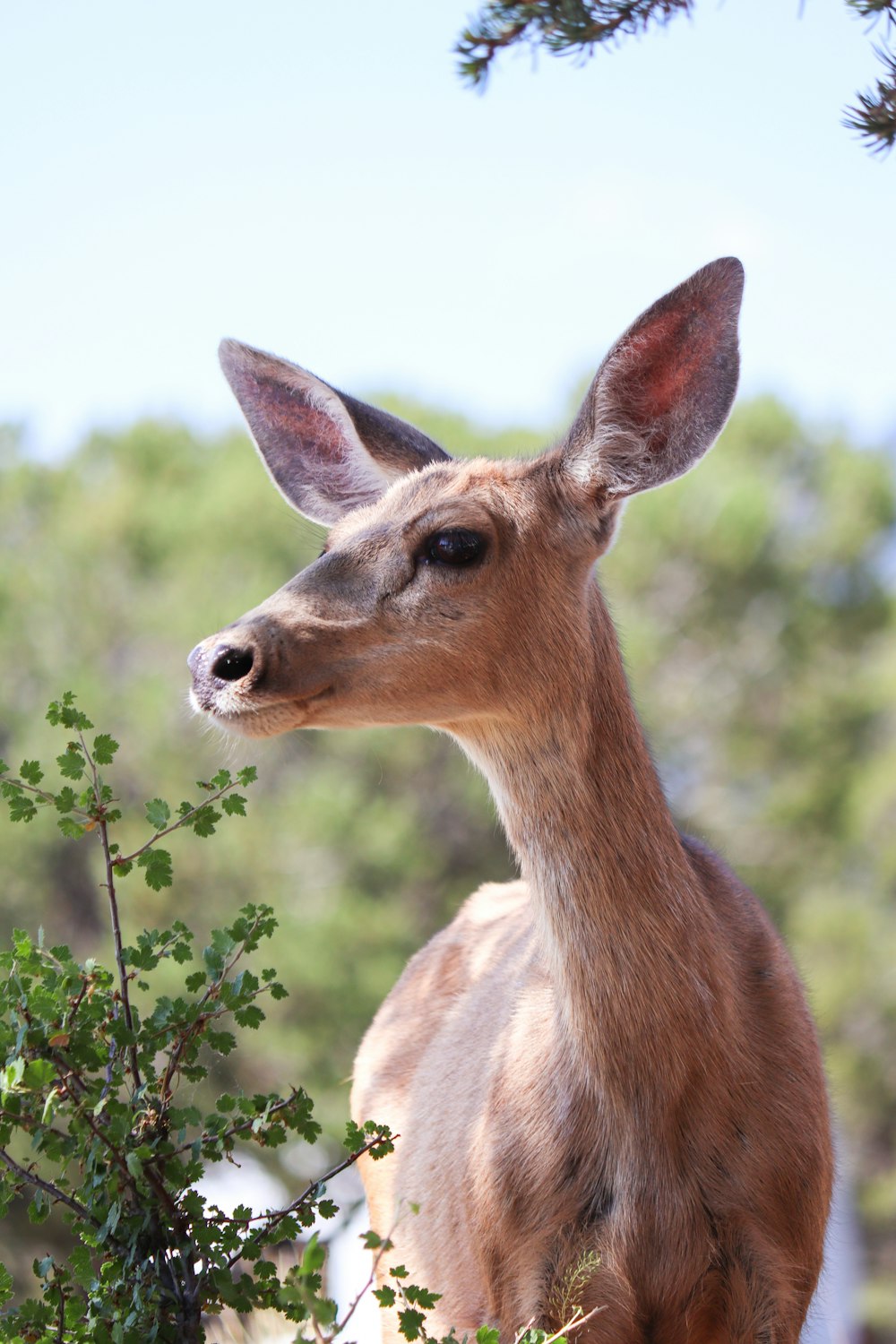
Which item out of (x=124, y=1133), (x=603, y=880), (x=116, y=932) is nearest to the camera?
(x=124, y=1133)

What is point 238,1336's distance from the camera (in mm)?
5059

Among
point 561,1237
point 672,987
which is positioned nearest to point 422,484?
point 672,987

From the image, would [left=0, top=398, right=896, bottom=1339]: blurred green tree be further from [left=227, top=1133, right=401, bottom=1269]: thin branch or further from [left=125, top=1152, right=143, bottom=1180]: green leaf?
[left=125, top=1152, right=143, bottom=1180]: green leaf

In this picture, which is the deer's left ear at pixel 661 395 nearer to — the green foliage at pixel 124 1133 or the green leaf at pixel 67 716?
the green foliage at pixel 124 1133

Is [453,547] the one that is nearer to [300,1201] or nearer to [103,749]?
[103,749]

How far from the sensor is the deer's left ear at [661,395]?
3.39m

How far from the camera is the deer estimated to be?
3.13m

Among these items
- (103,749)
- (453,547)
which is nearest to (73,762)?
(103,749)

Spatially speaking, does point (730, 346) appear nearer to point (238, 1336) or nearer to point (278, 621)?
point (278, 621)

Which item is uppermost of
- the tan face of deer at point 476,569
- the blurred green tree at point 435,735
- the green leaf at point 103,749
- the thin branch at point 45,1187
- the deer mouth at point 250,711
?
the blurred green tree at point 435,735

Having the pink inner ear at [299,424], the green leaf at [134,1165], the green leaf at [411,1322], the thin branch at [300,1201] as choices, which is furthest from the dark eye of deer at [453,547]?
the green leaf at [411,1322]

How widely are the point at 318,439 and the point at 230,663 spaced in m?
1.35

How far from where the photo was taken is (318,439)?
4.20 m

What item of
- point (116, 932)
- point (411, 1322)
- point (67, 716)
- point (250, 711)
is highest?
point (250, 711)
